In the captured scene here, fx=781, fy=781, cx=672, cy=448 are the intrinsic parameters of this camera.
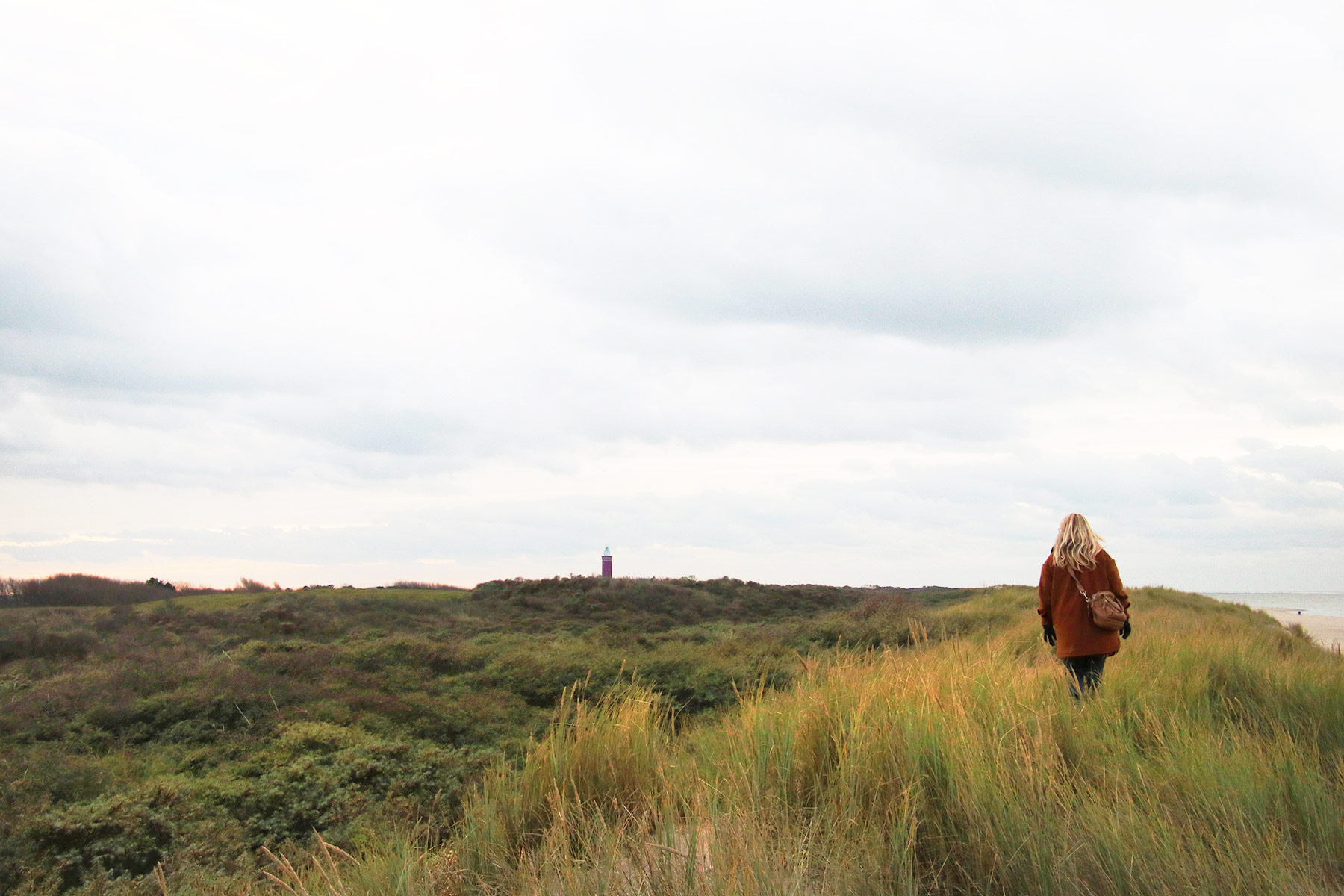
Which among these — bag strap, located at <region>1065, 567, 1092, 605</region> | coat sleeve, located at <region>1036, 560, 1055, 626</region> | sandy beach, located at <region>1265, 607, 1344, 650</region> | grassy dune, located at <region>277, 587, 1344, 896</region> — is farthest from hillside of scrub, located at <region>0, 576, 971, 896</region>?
sandy beach, located at <region>1265, 607, 1344, 650</region>

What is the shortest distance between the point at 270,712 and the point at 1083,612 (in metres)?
10.8

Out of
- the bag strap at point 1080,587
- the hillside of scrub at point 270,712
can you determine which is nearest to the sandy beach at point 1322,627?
the hillside of scrub at point 270,712

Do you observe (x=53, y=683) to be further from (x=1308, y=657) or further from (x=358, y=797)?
(x=1308, y=657)

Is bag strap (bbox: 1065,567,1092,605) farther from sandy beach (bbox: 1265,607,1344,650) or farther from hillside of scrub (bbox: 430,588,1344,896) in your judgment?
sandy beach (bbox: 1265,607,1344,650)

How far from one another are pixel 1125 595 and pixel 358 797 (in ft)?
25.8

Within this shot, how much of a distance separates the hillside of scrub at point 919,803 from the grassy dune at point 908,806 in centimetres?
2

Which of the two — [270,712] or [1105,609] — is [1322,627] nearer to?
[1105,609]

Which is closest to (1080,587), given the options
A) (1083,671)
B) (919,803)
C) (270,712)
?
(1083,671)

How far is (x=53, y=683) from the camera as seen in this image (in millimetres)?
12086

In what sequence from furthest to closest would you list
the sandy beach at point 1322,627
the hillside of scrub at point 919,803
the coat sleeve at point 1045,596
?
the sandy beach at point 1322,627, the coat sleeve at point 1045,596, the hillside of scrub at point 919,803

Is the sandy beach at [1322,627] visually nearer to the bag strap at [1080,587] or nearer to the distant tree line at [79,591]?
the bag strap at [1080,587]

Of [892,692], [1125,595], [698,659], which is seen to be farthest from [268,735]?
[1125,595]

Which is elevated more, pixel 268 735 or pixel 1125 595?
pixel 1125 595

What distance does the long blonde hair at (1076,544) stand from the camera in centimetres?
714
